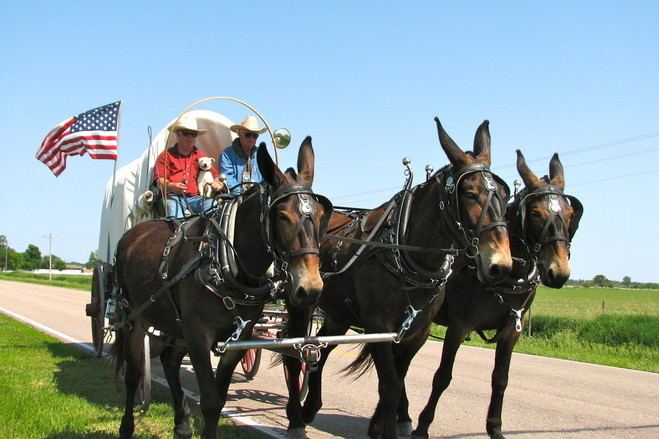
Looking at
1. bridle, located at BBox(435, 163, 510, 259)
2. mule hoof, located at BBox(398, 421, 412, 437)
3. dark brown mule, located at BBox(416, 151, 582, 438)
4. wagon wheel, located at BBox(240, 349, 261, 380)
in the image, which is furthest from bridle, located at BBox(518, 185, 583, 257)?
wagon wheel, located at BBox(240, 349, 261, 380)

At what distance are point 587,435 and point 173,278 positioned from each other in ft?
14.6

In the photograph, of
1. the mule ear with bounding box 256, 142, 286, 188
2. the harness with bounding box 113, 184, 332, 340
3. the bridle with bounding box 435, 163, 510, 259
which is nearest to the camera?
the harness with bounding box 113, 184, 332, 340

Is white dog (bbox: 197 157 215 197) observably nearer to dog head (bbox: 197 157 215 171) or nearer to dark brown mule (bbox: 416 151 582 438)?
dog head (bbox: 197 157 215 171)

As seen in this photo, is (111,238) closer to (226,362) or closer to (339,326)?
(339,326)

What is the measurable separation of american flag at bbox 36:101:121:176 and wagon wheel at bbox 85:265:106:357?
2044 millimetres

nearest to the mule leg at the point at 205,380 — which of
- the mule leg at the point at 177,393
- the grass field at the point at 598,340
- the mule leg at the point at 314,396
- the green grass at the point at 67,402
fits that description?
the mule leg at the point at 177,393

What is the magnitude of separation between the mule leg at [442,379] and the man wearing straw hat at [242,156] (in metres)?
2.92

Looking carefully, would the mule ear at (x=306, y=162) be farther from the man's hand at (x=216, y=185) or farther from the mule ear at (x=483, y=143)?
the man's hand at (x=216, y=185)

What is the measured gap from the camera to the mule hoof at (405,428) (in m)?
6.62

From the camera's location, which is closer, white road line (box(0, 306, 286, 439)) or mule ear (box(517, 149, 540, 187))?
mule ear (box(517, 149, 540, 187))

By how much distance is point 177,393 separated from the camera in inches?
245

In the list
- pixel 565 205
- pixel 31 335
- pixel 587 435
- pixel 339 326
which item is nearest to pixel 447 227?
pixel 565 205

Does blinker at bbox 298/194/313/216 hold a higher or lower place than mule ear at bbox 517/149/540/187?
lower

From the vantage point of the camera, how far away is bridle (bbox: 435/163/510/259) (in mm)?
5051
